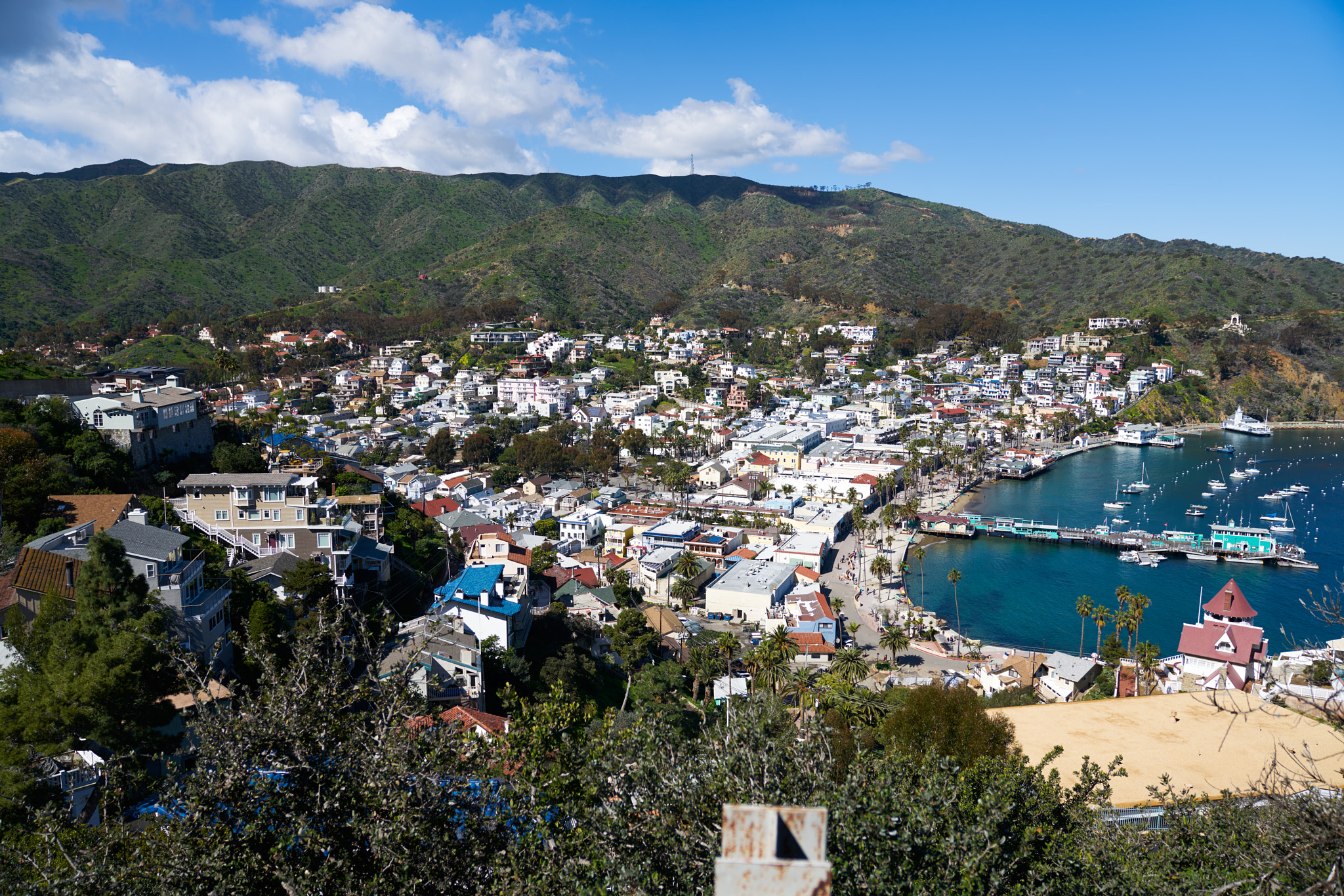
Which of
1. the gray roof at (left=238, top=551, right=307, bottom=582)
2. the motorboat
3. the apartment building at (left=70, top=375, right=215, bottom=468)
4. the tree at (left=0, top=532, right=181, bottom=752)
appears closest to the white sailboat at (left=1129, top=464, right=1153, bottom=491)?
the motorboat

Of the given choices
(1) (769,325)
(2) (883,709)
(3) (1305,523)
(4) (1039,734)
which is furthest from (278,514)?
(1) (769,325)

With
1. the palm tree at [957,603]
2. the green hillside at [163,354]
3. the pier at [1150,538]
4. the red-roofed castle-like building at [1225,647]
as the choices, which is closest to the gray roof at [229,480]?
the palm tree at [957,603]

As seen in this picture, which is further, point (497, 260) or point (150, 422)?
point (497, 260)

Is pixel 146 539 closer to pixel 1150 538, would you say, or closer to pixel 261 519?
pixel 261 519

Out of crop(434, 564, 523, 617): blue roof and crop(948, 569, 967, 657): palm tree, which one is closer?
crop(434, 564, 523, 617): blue roof

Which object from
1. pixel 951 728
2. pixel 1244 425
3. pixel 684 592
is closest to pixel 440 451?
pixel 684 592

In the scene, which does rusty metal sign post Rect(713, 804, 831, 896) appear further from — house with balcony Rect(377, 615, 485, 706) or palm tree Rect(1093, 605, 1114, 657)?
palm tree Rect(1093, 605, 1114, 657)

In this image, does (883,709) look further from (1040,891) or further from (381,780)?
(381,780)
